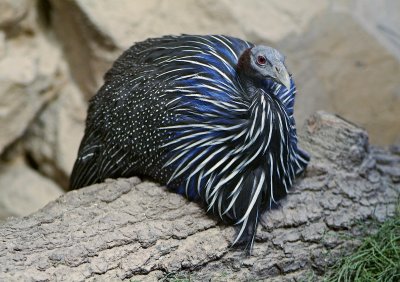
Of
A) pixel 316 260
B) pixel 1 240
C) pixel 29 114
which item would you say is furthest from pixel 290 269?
pixel 29 114

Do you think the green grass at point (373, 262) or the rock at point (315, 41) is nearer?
the green grass at point (373, 262)

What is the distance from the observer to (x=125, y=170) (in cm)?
267

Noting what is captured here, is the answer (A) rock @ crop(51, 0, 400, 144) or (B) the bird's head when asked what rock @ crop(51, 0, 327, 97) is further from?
(B) the bird's head

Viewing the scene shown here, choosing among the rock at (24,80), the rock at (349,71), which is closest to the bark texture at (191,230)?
the rock at (349,71)

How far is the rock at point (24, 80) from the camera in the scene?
356 centimetres

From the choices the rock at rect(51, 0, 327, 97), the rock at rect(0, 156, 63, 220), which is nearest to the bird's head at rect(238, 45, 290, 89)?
the rock at rect(51, 0, 327, 97)

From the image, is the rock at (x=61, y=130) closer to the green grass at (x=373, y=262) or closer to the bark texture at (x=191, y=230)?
the bark texture at (x=191, y=230)

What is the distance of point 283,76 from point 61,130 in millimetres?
1768

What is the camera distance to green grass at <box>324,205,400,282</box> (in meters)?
2.53

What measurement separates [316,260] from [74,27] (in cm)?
186

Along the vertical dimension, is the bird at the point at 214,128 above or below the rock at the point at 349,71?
below

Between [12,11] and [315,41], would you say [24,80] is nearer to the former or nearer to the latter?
[12,11]

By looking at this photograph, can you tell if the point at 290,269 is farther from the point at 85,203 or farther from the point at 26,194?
the point at 26,194

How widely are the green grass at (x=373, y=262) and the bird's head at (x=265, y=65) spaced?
694mm
